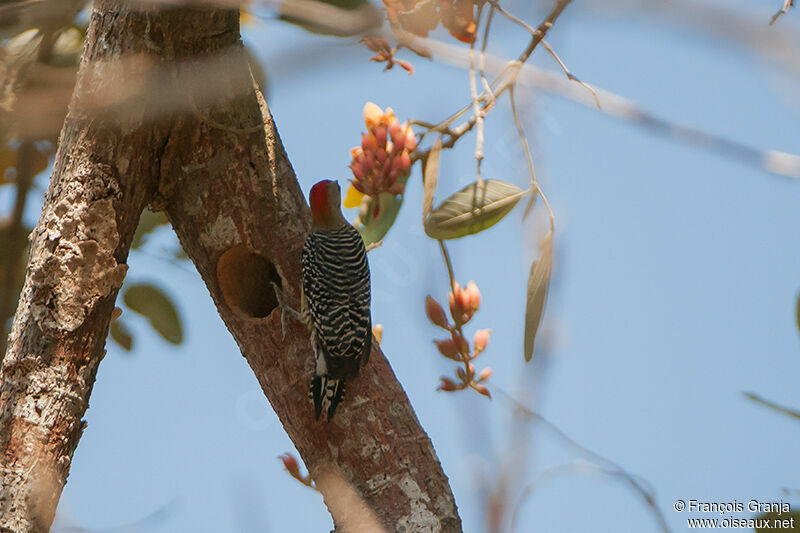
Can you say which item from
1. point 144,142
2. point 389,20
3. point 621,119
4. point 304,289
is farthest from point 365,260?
point 621,119

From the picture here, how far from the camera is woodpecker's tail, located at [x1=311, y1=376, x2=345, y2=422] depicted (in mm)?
3148

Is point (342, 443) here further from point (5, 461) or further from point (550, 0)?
point (550, 0)

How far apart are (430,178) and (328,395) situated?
3.04ft

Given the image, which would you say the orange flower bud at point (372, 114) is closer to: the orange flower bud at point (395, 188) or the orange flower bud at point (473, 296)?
the orange flower bud at point (395, 188)

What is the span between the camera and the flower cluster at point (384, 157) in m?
2.97

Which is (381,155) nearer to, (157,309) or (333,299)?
(333,299)

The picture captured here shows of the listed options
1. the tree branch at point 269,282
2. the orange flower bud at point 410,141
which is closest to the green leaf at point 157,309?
the tree branch at point 269,282

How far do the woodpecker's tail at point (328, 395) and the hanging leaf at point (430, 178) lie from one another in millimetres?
757

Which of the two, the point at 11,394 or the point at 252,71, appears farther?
the point at 252,71

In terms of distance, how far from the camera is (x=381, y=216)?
3229 millimetres

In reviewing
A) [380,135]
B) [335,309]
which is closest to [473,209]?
[380,135]

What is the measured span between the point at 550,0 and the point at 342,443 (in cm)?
234

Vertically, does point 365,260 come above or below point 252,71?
below

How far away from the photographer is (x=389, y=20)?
2727 millimetres
